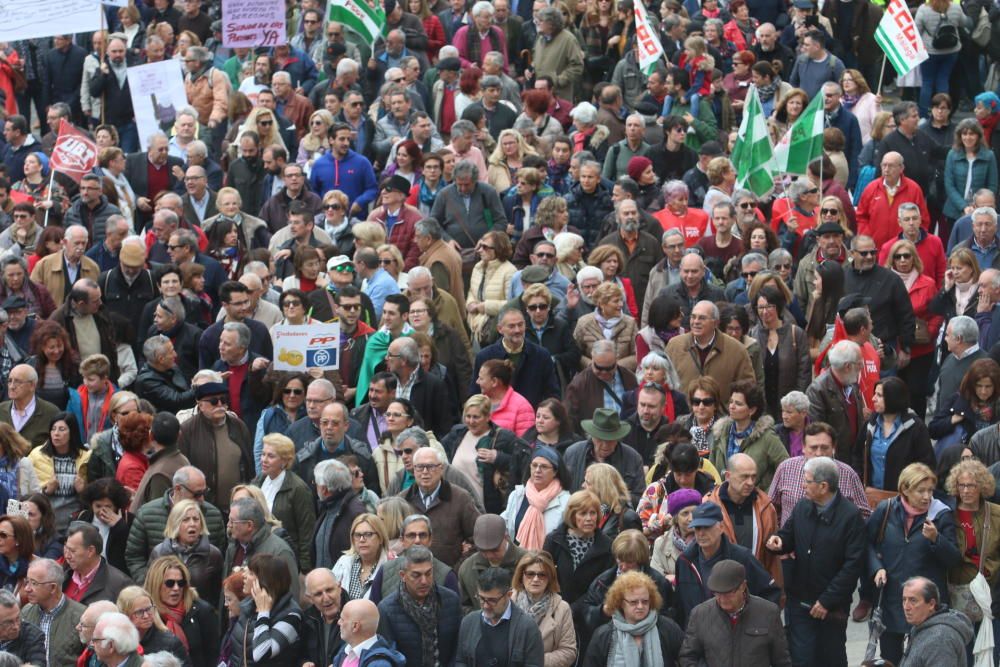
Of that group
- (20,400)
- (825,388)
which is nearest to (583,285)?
(825,388)

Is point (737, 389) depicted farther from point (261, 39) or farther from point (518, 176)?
point (261, 39)

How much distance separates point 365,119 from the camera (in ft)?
70.8

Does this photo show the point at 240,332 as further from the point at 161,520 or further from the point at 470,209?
the point at 470,209

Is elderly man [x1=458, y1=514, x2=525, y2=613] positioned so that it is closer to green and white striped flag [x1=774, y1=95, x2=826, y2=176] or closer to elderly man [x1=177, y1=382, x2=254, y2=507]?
elderly man [x1=177, y1=382, x2=254, y2=507]

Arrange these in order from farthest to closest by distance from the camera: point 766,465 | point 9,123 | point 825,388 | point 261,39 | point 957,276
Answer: point 261,39, point 9,123, point 957,276, point 825,388, point 766,465

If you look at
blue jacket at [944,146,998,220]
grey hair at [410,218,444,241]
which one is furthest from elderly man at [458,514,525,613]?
blue jacket at [944,146,998,220]

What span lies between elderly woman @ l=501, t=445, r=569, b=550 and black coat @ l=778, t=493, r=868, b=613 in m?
1.37

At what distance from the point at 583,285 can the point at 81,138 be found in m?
5.28

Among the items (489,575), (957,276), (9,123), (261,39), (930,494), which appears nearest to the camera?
(489,575)

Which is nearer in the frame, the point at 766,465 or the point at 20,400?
the point at 766,465

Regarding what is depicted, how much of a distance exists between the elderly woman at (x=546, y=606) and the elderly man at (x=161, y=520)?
2.29 metres

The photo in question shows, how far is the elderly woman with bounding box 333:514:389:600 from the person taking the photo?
13.0 metres

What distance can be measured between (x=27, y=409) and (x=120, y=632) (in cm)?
413

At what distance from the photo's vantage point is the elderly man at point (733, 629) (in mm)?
12336
